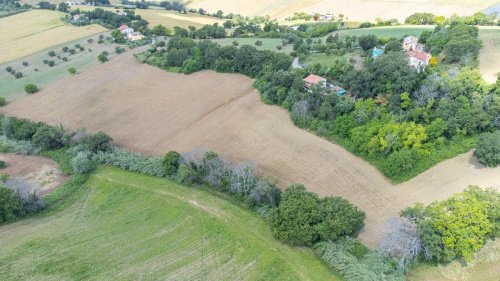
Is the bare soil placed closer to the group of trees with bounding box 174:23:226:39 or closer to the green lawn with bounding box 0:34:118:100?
the green lawn with bounding box 0:34:118:100

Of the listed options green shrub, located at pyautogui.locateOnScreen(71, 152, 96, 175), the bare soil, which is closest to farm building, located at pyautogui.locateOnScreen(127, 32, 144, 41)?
the bare soil

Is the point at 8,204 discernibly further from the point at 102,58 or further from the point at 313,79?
the point at 102,58

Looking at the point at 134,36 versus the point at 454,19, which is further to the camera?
the point at 134,36

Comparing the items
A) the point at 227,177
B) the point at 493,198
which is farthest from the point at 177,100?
the point at 493,198

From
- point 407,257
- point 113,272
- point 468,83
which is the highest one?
point 468,83

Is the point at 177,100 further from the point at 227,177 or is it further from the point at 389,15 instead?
the point at 389,15

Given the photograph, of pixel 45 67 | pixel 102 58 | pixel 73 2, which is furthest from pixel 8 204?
pixel 73 2
